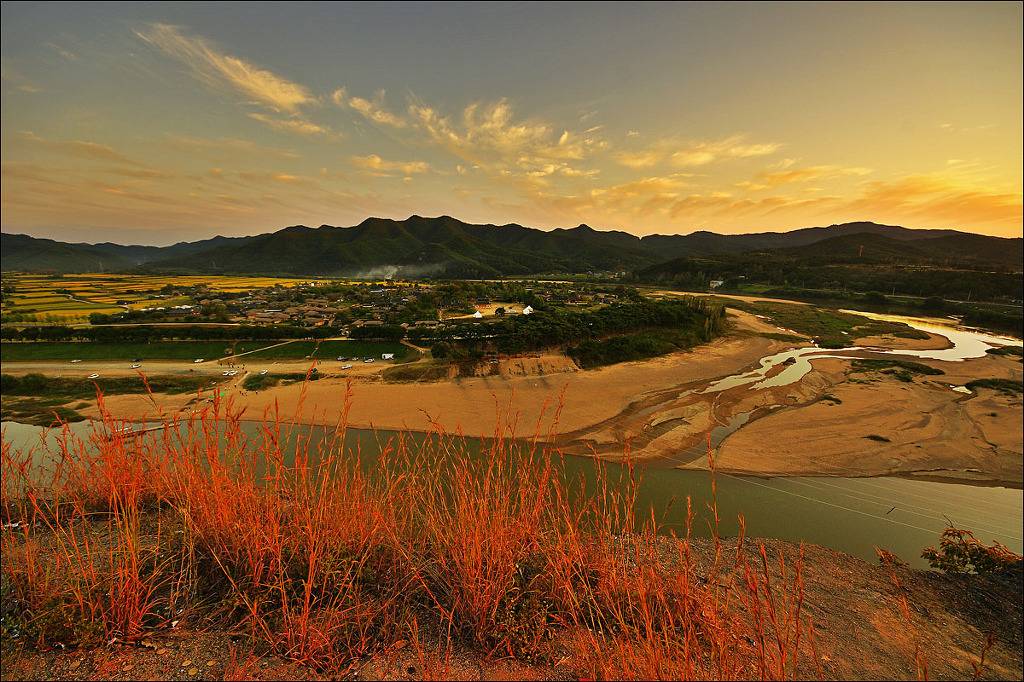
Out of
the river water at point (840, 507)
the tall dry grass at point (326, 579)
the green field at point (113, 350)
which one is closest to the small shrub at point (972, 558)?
the river water at point (840, 507)

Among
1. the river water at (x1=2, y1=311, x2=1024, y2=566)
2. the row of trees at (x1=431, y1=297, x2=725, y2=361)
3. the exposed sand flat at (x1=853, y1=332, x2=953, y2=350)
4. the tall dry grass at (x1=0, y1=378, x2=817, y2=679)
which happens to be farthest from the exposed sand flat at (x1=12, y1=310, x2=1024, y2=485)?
the tall dry grass at (x1=0, y1=378, x2=817, y2=679)

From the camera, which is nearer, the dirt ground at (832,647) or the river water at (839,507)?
the dirt ground at (832,647)

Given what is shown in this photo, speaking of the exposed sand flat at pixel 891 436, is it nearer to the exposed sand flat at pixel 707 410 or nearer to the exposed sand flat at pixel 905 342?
the exposed sand flat at pixel 707 410

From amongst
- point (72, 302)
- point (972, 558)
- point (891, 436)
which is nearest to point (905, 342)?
point (891, 436)

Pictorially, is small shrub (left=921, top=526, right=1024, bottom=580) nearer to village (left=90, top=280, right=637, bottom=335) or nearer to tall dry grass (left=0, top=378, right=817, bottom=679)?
tall dry grass (left=0, top=378, right=817, bottom=679)

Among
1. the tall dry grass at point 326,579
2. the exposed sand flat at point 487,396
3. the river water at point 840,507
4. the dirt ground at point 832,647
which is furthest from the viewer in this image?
the exposed sand flat at point 487,396

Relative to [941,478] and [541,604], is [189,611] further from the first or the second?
[941,478]
